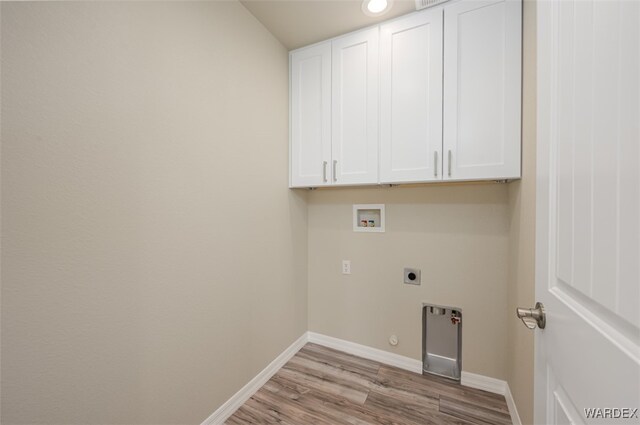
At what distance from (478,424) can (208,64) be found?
2.49 m

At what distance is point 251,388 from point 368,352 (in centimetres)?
93

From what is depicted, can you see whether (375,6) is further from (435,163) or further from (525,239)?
(525,239)

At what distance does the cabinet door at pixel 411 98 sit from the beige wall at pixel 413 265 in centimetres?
33

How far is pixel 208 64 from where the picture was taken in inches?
53.0

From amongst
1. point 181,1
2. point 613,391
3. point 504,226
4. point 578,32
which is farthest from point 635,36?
point 181,1

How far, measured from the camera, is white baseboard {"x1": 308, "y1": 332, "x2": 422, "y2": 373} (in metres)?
1.87

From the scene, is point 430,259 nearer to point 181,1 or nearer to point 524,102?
point 524,102

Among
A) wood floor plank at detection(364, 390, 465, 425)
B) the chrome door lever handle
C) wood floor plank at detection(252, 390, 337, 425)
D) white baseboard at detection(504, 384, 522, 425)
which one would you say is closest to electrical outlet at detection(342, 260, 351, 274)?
wood floor plank at detection(364, 390, 465, 425)

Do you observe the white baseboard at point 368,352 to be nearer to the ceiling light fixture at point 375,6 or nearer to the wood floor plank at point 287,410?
the wood floor plank at point 287,410

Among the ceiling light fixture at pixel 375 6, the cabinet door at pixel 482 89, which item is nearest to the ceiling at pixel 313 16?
the ceiling light fixture at pixel 375 6

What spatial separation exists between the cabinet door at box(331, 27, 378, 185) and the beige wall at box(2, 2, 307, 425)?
1.76ft

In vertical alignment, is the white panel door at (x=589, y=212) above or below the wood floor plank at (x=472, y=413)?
above

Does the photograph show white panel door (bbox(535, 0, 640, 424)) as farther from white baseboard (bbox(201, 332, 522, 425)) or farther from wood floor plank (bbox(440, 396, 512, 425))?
white baseboard (bbox(201, 332, 522, 425))

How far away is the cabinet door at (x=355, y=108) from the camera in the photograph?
1.72 meters
